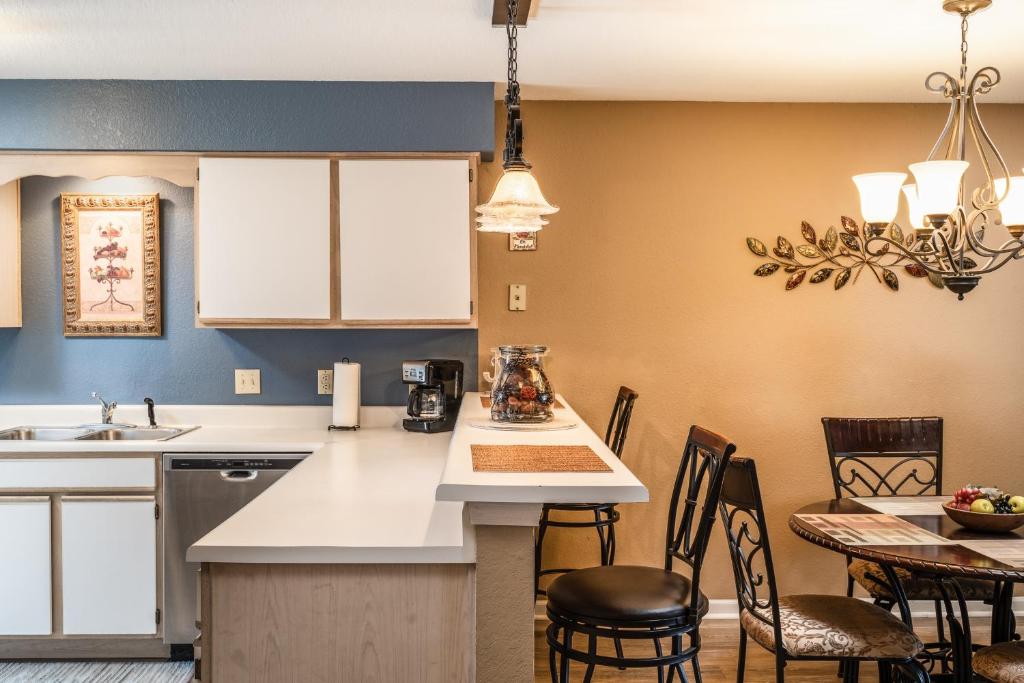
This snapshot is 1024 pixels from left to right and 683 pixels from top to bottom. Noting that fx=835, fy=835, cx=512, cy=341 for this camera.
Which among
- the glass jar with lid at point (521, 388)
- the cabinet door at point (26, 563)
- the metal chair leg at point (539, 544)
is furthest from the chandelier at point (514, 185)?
the cabinet door at point (26, 563)

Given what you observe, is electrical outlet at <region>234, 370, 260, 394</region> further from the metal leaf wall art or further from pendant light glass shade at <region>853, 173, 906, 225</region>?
pendant light glass shade at <region>853, 173, 906, 225</region>

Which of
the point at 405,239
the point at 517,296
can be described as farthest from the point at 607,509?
the point at 405,239

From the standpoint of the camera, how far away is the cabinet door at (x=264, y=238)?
11.2 feet

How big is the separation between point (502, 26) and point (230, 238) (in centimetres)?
143

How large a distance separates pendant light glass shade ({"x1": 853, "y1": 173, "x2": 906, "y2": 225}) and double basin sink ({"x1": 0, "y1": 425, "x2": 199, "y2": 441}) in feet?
9.15

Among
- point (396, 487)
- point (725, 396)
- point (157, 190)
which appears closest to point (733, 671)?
point (725, 396)

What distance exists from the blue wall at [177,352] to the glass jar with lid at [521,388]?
1161 mm

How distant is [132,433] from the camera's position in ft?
11.9

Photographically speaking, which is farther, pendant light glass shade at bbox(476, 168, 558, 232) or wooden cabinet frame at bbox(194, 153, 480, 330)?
wooden cabinet frame at bbox(194, 153, 480, 330)

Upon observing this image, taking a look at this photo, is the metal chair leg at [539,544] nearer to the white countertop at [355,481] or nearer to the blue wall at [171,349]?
the white countertop at [355,481]

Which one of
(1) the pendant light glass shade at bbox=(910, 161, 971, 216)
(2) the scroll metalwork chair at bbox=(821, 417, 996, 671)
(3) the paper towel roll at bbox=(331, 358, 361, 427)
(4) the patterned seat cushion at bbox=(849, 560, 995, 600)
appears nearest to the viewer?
(1) the pendant light glass shade at bbox=(910, 161, 971, 216)

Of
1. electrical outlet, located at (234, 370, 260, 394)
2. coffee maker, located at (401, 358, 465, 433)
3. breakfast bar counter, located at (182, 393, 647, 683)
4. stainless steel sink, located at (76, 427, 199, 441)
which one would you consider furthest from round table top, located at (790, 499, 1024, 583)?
stainless steel sink, located at (76, 427, 199, 441)

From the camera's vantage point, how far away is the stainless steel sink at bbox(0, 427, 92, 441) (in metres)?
3.57

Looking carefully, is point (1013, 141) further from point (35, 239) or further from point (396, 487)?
point (35, 239)
